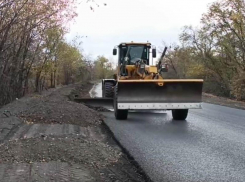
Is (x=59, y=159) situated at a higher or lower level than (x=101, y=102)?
higher

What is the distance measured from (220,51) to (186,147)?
34435 mm

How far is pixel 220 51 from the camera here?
40.4 m

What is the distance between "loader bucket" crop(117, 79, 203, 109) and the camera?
39.2ft

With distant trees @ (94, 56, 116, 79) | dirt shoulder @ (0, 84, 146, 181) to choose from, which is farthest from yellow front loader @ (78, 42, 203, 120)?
distant trees @ (94, 56, 116, 79)

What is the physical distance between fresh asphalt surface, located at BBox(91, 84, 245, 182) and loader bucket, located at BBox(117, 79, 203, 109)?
0.55m

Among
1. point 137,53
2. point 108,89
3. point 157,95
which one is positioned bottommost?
point 108,89

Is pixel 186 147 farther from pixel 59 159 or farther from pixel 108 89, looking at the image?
pixel 108 89

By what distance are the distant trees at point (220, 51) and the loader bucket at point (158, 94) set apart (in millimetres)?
18944

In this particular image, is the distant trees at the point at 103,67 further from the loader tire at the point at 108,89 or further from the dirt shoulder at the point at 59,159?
the dirt shoulder at the point at 59,159

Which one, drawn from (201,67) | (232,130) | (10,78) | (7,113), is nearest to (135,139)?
(232,130)

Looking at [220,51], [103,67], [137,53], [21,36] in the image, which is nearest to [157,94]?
[137,53]

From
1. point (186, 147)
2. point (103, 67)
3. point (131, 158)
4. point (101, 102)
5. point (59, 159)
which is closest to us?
point (59, 159)

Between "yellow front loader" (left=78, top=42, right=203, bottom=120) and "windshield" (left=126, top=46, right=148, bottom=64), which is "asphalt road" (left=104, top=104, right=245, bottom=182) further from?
"windshield" (left=126, top=46, right=148, bottom=64)

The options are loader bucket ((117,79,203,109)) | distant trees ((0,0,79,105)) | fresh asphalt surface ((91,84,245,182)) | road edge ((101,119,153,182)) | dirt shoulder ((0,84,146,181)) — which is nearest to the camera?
dirt shoulder ((0,84,146,181))
